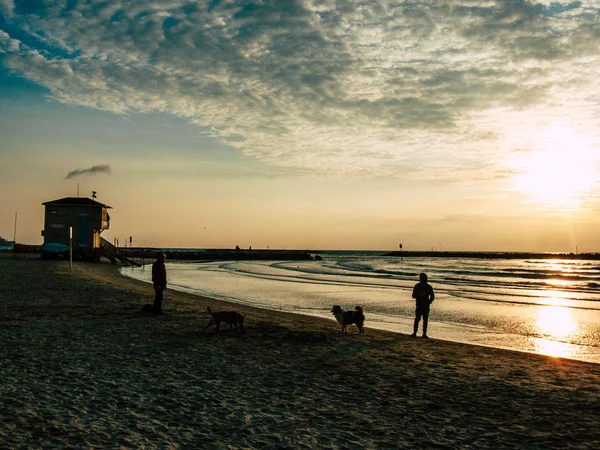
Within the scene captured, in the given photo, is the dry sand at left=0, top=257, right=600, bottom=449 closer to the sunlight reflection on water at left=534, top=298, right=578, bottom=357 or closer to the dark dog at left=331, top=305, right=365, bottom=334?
the dark dog at left=331, top=305, right=365, bottom=334

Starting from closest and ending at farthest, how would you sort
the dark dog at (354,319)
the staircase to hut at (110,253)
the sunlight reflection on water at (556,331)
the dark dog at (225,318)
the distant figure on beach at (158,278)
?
the dark dog at (225,318), the sunlight reflection on water at (556,331), the dark dog at (354,319), the distant figure on beach at (158,278), the staircase to hut at (110,253)

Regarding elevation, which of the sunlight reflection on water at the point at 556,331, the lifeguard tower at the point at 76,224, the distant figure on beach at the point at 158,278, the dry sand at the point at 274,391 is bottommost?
the sunlight reflection on water at the point at 556,331

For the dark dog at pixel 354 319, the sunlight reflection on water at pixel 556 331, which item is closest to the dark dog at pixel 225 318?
the dark dog at pixel 354 319

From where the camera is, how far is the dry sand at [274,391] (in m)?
5.54

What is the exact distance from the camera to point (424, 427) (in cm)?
602

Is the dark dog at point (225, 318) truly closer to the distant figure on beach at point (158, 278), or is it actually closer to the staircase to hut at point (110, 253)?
the distant figure on beach at point (158, 278)

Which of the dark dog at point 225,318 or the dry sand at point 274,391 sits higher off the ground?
the dark dog at point 225,318

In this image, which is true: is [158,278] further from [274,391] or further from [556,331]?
[556,331]

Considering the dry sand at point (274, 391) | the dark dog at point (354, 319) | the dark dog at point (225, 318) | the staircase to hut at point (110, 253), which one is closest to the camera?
the dry sand at point (274, 391)

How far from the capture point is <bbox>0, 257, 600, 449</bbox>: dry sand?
554cm

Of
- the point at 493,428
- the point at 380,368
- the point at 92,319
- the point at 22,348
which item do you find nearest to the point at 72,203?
the point at 92,319

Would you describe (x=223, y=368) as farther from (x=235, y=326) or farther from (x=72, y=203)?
(x=72, y=203)

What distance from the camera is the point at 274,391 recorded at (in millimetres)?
7383

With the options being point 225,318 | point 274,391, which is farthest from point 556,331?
point 274,391
